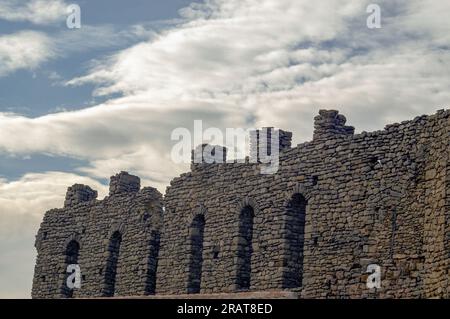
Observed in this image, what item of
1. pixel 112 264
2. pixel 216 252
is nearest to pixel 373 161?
pixel 216 252

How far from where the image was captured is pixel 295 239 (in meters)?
31.7

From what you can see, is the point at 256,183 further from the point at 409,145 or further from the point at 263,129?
the point at 409,145

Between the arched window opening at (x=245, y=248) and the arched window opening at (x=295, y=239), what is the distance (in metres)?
1.87

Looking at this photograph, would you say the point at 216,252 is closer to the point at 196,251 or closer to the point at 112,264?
the point at 196,251

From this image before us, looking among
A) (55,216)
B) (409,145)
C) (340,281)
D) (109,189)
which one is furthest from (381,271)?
(55,216)

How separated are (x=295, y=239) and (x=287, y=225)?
50 cm

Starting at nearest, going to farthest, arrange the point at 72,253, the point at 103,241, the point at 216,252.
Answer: the point at 216,252 → the point at 103,241 → the point at 72,253

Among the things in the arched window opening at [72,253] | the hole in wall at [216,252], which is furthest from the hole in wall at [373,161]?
the arched window opening at [72,253]

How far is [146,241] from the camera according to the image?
3678 centimetres

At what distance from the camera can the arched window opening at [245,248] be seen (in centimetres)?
3288

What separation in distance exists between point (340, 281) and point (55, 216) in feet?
50.8

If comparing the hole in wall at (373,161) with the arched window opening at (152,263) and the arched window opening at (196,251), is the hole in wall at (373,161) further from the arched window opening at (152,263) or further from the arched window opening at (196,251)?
the arched window opening at (152,263)
